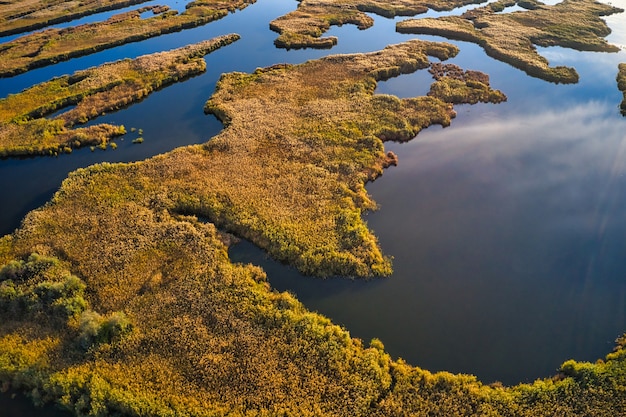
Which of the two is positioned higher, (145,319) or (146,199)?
(146,199)

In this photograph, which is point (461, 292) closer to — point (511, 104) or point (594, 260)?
point (594, 260)

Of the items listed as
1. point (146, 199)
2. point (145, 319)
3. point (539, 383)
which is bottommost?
point (539, 383)

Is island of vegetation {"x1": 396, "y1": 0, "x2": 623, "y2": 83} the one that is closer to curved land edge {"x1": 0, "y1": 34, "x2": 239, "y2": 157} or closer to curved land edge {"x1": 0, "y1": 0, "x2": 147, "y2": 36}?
curved land edge {"x1": 0, "y1": 34, "x2": 239, "y2": 157}

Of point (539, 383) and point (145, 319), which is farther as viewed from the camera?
point (145, 319)

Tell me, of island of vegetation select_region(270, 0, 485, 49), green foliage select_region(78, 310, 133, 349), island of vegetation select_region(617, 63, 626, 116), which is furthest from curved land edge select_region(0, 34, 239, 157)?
island of vegetation select_region(617, 63, 626, 116)

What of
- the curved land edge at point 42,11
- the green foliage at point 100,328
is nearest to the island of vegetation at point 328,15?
the curved land edge at point 42,11

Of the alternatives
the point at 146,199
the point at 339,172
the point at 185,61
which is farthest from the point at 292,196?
the point at 185,61

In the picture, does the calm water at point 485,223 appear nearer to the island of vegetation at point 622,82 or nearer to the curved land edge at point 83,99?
the island of vegetation at point 622,82

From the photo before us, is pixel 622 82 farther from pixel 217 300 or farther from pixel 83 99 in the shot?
pixel 83 99
